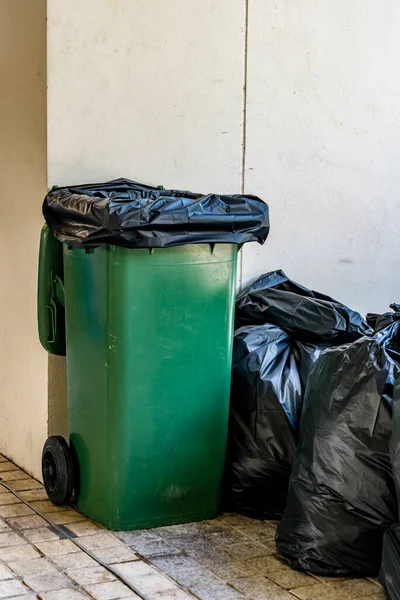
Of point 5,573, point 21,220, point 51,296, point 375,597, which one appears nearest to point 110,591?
point 5,573

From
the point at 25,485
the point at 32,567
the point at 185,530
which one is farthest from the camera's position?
the point at 25,485

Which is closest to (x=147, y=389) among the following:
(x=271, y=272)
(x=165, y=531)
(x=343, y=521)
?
(x=165, y=531)

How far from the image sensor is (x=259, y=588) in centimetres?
290

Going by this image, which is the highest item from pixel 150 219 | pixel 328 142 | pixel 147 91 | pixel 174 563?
pixel 147 91

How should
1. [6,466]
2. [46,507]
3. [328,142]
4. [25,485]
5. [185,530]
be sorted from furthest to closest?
[328,142], [6,466], [25,485], [46,507], [185,530]

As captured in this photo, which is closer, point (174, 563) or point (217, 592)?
point (217, 592)

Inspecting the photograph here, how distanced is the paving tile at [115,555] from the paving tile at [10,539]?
0.94ft

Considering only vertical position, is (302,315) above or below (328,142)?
below

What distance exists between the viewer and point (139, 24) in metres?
3.83

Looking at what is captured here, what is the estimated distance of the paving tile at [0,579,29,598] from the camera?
282 cm

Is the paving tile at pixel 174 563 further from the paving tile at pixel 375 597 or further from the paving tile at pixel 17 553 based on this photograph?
the paving tile at pixel 375 597

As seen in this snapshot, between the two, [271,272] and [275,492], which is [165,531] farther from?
[271,272]

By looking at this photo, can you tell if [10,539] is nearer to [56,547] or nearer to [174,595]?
[56,547]

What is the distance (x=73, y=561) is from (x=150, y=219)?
1192mm
